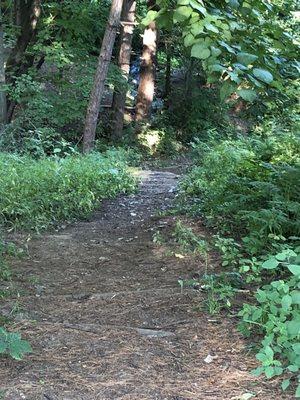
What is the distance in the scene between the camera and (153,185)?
9984mm

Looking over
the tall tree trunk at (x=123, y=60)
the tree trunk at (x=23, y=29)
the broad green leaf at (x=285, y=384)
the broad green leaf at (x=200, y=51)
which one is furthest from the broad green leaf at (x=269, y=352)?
the tall tree trunk at (x=123, y=60)

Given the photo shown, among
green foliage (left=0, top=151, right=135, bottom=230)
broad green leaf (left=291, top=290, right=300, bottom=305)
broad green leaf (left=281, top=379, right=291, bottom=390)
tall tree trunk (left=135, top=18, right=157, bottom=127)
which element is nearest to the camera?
broad green leaf (left=281, top=379, right=291, bottom=390)

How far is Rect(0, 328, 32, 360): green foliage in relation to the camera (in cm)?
280

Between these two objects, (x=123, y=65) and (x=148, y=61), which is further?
(x=148, y=61)

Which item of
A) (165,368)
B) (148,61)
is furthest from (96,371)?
(148,61)

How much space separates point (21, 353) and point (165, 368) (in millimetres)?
842

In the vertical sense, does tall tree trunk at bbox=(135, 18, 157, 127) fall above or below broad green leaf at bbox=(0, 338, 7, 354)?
below

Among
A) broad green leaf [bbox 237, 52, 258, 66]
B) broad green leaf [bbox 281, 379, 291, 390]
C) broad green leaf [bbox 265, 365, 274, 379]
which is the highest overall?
broad green leaf [bbox 237, 52, 258, 66]

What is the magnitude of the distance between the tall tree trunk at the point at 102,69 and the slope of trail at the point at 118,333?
737 cm

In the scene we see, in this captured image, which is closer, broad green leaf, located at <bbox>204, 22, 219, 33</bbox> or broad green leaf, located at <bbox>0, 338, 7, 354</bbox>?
broad green leaf, located at <bbox>0, 338, 7, 354</bbox>

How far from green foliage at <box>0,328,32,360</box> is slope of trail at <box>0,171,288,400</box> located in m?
0.15

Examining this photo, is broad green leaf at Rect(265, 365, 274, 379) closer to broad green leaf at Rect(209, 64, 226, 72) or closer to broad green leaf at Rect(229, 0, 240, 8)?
broad green leaf at Rect(209, 64, 226, 72)

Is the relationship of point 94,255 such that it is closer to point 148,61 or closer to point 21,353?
point 21,353

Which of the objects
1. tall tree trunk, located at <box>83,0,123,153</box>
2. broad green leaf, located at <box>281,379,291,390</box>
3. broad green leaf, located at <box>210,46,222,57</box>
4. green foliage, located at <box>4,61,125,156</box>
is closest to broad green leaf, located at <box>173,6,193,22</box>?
broad green leaf, located at <box>210,46,222,57</box>
